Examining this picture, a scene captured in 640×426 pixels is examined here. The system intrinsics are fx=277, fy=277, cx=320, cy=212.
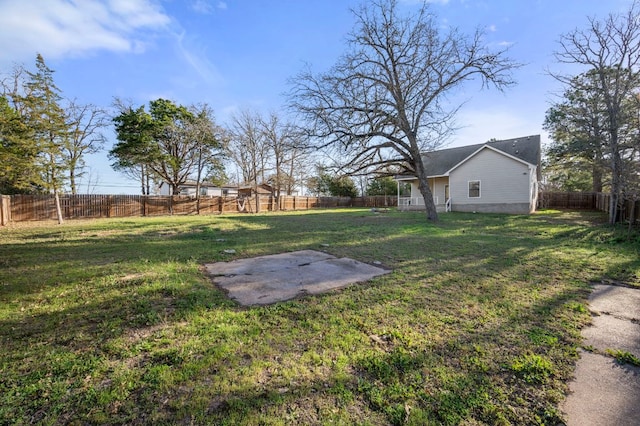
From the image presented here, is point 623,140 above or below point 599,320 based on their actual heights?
above

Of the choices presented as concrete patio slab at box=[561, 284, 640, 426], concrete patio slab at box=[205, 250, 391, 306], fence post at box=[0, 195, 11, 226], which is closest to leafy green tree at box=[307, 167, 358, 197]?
fence post at box=[0, 195, 11, 226]

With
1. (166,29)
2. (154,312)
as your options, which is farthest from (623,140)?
(166,29)

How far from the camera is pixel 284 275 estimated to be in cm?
439

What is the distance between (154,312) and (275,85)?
40.2ft

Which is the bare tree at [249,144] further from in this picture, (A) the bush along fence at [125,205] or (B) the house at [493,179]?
(B) the house at [493,179]

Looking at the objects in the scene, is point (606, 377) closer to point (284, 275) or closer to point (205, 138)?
point (284, 275)

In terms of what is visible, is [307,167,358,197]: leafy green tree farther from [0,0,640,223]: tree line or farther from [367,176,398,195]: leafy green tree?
[0,0,640,223]: tree line

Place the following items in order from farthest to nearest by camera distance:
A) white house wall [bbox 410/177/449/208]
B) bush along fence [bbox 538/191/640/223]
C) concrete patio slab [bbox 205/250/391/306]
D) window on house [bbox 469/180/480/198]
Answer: bush along fence [bbox 538/191/640/223], white house wall [bbox 410/177/449/208], window on house [bbox 469/180/480/198], concrete patio slab [bbox 205/250/391/306]

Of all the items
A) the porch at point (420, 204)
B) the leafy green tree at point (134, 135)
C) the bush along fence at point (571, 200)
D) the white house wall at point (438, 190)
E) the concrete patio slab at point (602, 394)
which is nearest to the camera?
the concrete patio slab at point (602, 394)

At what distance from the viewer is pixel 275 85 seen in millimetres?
12969

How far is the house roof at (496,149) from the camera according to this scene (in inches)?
689

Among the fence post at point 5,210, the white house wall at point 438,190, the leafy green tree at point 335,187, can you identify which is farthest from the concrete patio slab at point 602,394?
the leafy green tree at point 335,187

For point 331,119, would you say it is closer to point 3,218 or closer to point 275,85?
point 275,85

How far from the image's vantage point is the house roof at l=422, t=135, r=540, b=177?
17505 millimetres
